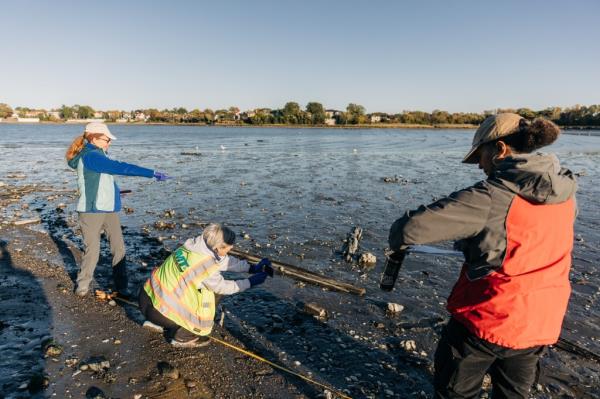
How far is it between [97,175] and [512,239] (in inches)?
268

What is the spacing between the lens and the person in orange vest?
2.52m

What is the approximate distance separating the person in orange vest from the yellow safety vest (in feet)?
11.1

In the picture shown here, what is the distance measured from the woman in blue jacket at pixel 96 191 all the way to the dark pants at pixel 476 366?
546 cm

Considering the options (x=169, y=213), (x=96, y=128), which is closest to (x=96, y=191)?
(x=96, y=128)

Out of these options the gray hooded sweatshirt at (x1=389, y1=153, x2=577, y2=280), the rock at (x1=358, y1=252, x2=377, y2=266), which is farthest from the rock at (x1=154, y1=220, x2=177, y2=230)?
the gray hooded sweatshirt at (x1=389, y1=153, x2=577, y2=280)

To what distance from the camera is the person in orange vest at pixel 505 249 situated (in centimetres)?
252

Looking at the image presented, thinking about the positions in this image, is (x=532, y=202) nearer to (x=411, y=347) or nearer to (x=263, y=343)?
(x=411, y=347)

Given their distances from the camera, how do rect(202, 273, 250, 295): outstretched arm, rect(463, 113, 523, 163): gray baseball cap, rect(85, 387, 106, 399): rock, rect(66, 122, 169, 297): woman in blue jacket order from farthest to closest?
rect(66, 122, 169, 297): woman in blue jacket < rect(202, 273, 250, 295): outstretched arm < rect(85, 387, 106, 399): rock < rect(463, 113, 523, 163): gray baseball cap

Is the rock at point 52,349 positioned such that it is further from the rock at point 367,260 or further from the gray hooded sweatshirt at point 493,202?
the rock at point 367,260

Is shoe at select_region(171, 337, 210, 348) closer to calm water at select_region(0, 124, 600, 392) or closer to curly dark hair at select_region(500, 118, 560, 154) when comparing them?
calm water at select_region(0, 124, 600, 392)

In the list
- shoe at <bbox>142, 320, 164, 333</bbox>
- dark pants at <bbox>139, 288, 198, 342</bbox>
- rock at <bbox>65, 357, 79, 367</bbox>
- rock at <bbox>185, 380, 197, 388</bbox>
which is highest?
dark pants at <bbox>139, 288, 198, 342</bbox>

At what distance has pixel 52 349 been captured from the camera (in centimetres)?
551

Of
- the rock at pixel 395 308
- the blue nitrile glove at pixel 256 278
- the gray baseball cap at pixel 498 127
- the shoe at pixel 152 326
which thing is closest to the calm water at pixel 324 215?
the rock at pixel 395 308

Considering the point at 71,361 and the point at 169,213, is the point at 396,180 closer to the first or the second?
the point at 169,213
